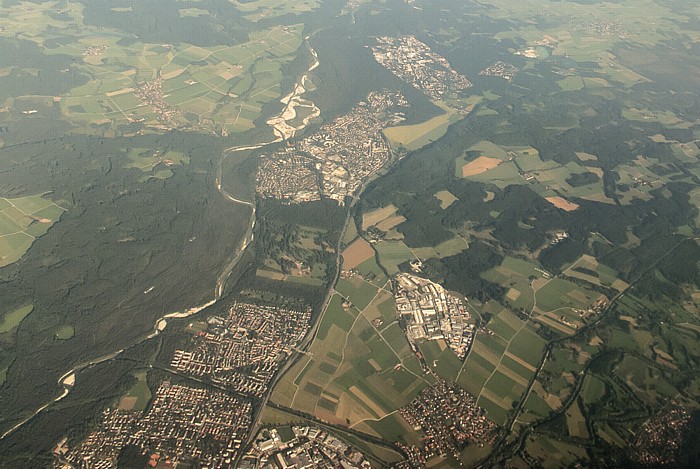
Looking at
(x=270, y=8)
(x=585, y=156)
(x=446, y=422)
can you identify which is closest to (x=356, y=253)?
(x=446, y=422)

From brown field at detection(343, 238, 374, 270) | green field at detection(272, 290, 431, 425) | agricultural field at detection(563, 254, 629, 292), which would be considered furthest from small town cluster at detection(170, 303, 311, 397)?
agricultural field at detection(563, 254, 629, 292)

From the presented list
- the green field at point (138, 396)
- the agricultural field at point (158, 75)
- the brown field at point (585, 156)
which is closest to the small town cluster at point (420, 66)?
the agricultural field at point (158, 75)

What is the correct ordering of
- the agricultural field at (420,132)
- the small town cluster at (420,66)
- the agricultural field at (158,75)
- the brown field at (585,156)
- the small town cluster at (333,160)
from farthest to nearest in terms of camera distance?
the small town cluster at (420,66), the agricultural field at (158,75), the agricultural field at (420,132), the brown field at (585,156), the small town cluster at (333,160)

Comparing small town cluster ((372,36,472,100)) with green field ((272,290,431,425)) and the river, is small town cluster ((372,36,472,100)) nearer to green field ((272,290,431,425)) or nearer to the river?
the river

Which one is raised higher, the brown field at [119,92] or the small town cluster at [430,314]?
the brown field at [119,92]

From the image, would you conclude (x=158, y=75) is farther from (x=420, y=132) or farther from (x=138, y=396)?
(x=138, y=396)

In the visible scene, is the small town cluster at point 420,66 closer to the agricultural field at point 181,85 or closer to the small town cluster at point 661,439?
the agricultural field at point 181,85
